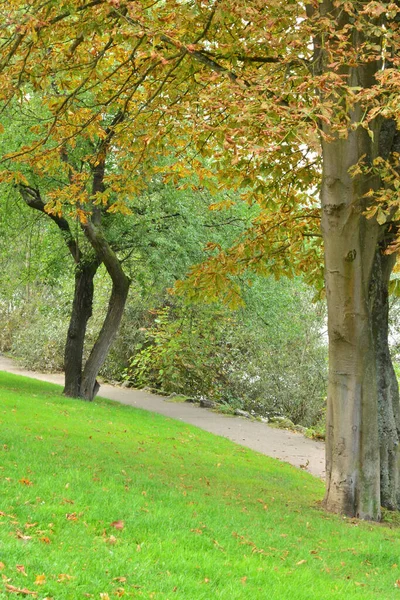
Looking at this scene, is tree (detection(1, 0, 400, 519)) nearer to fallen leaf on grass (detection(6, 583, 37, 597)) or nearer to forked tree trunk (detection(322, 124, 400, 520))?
forked tree trunk (detection(322, 124, 400, 520))

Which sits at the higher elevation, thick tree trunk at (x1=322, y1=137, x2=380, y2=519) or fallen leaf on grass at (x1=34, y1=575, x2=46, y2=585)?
thick tree trunk at (x1=322, y1=137, x2=380, y2=519)

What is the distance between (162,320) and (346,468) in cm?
1365

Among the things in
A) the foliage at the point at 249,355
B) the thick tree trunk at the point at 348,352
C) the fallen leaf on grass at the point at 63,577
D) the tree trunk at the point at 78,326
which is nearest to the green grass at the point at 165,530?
the fallen leaf on grass at the point at 63,577

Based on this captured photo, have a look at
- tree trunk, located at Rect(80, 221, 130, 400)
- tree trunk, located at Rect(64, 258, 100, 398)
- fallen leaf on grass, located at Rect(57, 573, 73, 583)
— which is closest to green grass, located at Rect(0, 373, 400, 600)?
fallen leaf on grass, located at Rect(57, 573, 73, 583)

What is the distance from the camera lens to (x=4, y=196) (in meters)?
16.1

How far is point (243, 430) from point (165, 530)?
1127cm

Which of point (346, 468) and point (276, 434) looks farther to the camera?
point (276, 434)

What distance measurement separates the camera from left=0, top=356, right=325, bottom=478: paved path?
1430 cm

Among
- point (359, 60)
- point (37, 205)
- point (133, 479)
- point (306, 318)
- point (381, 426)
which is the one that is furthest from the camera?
point (306, 318)

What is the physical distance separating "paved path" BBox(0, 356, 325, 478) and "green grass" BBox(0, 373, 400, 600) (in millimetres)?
2981

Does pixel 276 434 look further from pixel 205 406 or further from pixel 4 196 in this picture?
pixel 4 196

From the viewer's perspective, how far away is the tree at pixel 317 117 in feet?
24.6

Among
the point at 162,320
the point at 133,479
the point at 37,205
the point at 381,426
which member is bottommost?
the point at 133,479

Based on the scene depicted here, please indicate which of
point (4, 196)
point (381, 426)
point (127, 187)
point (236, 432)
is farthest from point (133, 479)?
point (4, 196)
